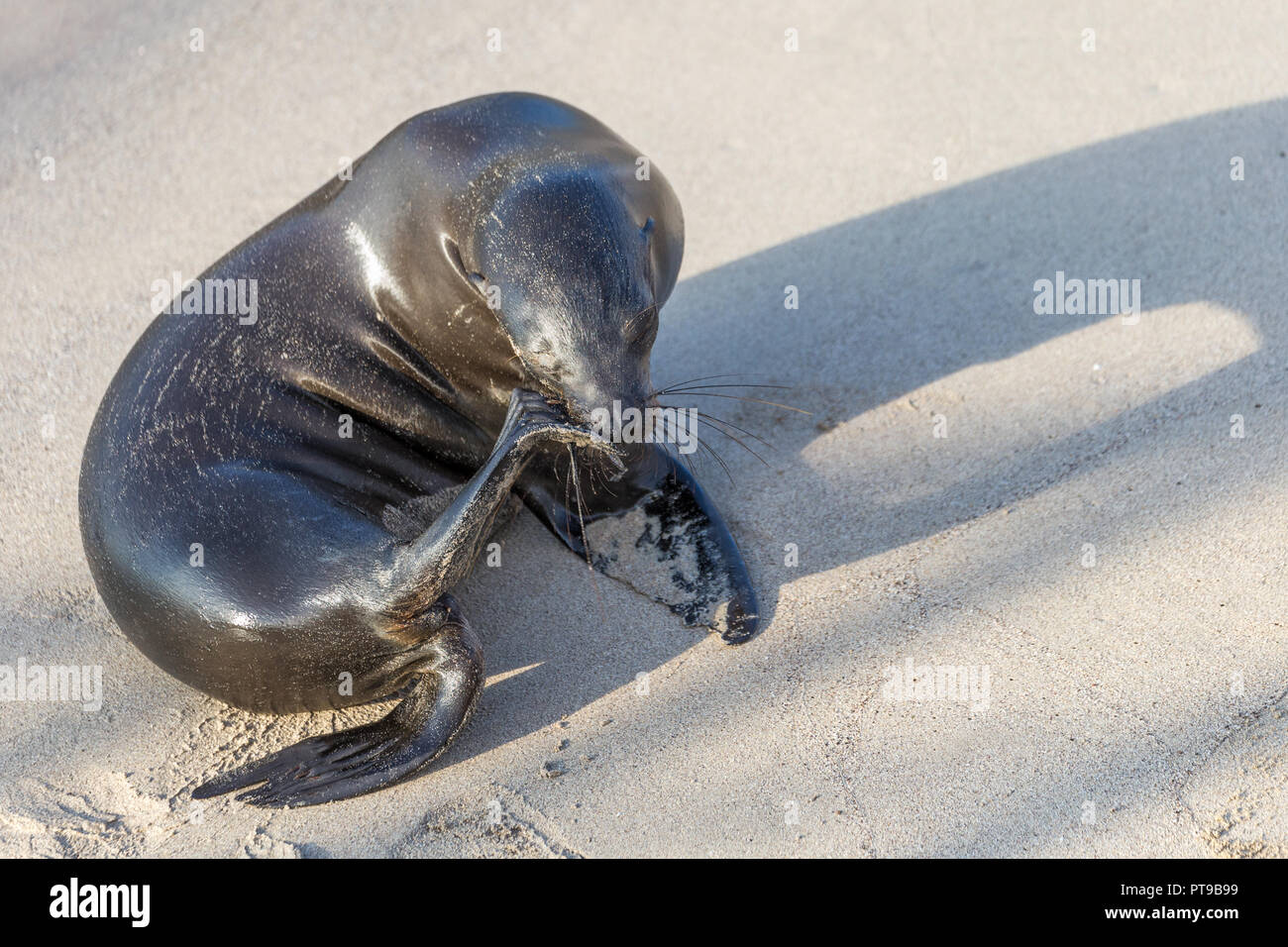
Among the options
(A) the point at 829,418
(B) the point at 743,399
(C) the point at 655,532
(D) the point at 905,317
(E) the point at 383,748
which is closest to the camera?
(E) the point at 383,748

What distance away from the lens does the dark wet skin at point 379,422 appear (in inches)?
140

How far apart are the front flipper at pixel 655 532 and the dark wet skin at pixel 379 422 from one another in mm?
18

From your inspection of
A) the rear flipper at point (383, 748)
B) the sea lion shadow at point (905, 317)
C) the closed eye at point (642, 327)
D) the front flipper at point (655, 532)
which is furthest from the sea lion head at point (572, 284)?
the sea lion shadow at point (905, 317)

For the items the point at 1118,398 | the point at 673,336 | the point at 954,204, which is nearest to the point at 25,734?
the point at 673,336

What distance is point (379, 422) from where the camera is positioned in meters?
4.13

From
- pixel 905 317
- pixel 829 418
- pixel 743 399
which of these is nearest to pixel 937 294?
pixel 905 317

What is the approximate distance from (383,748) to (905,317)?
2.75m

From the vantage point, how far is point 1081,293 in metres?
5.14

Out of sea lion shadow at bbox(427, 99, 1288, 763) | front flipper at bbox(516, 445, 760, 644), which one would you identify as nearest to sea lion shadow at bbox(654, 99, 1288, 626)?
sea lion shadow at bbox(427, 99, 1288, 763)

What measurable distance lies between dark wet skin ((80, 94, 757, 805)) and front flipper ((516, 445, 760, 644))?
2 cm

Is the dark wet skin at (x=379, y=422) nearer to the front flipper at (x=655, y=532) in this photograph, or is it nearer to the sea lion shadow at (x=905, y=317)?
the front flipper at (x=655, y=532)

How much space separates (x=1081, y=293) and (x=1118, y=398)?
0.66 m

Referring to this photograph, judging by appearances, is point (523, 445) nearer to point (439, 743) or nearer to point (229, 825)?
point (439, 743)

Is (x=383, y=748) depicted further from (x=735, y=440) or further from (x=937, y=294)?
(x=937, y=294)
